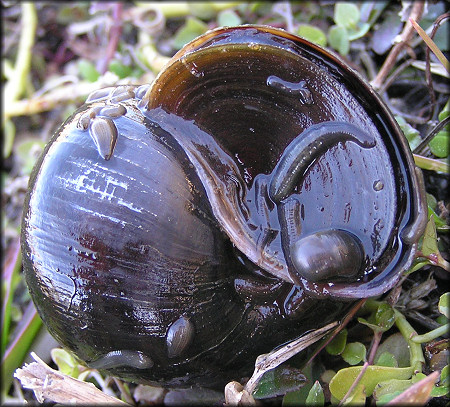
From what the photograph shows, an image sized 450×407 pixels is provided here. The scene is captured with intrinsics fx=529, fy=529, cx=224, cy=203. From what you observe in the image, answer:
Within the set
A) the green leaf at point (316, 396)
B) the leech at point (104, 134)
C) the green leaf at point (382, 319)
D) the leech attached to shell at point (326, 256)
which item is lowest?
the green leaf at point (316, 396)

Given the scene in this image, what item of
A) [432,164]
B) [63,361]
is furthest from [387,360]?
[63,361]

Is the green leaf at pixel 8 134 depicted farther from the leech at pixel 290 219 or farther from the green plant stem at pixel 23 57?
the leech at pixel 290 219

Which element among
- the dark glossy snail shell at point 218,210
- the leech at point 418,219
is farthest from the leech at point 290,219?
the leech at point 418,219

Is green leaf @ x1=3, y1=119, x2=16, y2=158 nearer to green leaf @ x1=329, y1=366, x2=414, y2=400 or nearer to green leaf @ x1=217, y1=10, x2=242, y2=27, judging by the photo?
green leaf @ x1=217, y1=10, x2=242, y2=27

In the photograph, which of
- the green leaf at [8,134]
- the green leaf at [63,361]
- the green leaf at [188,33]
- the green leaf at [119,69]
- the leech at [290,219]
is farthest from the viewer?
the green leaf at [8,134]

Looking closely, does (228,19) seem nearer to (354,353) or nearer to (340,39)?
(340,39)

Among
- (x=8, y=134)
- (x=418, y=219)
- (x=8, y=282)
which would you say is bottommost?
(x=8, y=282)
